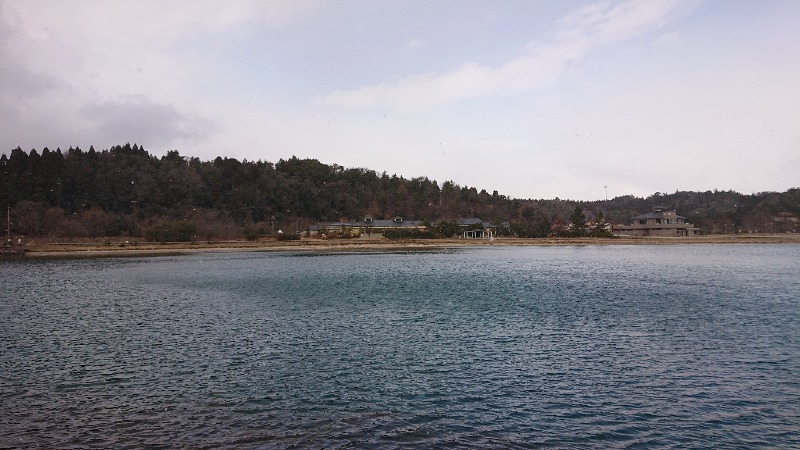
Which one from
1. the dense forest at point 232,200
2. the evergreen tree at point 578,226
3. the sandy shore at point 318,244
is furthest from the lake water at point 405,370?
the evergreen tree at point 578,226

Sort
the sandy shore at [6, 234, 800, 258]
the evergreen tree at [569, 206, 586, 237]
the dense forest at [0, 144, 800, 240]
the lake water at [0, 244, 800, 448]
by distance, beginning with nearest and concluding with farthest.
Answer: the lake water at [0, 244, 800, 448], the sandy shore at [6, 234, 800, 258], the dense forest at [0, 144, 800, 240], the evergreen tree at [569, 206, 586, 237]

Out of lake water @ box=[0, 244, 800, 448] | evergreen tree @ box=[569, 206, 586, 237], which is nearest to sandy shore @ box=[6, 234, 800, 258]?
evergreen tree @ box=[569, 206, 586, 237]

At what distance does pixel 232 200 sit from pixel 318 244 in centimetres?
3013

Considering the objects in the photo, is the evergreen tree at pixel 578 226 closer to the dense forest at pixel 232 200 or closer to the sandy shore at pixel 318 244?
the sandy shore at pixel 318 244

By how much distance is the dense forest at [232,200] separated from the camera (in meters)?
95.4

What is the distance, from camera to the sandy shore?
3167 inches

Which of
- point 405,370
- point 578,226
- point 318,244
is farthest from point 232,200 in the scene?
point 405,370

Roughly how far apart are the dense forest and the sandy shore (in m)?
6.04

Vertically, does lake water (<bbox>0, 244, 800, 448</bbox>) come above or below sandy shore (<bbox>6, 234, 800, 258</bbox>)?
below

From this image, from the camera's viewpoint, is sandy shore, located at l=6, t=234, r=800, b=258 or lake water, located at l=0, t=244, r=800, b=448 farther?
sandy shore, located at l=6, t=234, r=800, b=258

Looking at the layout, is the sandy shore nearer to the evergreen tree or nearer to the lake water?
the evergreen tree

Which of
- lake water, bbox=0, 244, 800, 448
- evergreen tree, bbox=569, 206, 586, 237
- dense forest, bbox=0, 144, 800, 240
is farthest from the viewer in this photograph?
evergreen tree, bbox=569, 206, 586, 237

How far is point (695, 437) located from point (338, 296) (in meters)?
24.6

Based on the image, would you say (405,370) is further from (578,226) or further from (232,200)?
(232,200)
